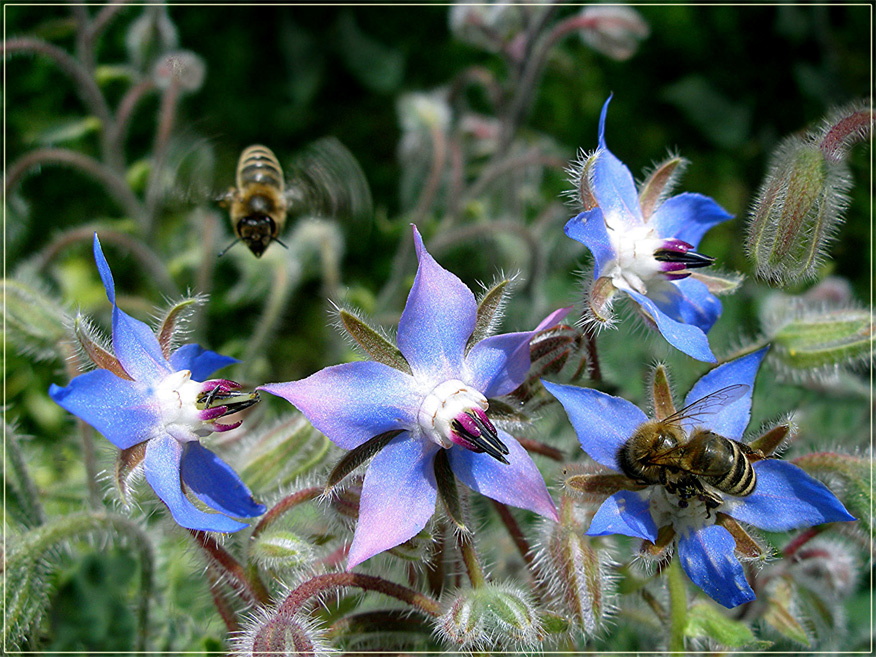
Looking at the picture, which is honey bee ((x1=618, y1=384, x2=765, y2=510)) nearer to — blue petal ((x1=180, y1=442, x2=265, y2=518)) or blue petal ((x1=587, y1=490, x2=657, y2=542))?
blue petal ((x1=587, y1=490, x2=657, y2=542))

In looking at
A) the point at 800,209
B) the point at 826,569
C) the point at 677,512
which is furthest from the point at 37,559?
the point at 826,569

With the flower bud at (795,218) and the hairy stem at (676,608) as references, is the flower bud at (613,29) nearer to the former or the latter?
the flower bud at (795,218)

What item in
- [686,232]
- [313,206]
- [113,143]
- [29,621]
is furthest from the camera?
[113,143]

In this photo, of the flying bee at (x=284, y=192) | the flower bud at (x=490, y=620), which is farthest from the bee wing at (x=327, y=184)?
the flower bud at (x=490, y=620)

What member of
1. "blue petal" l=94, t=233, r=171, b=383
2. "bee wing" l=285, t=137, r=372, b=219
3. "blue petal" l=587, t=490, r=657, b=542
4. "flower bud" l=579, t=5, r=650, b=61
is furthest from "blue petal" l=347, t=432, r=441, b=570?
"flower bud" l=579, t=5, r=650, b=61

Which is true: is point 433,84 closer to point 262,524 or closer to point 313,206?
point 313,206

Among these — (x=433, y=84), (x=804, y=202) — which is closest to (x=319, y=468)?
(x=804, y=202)
